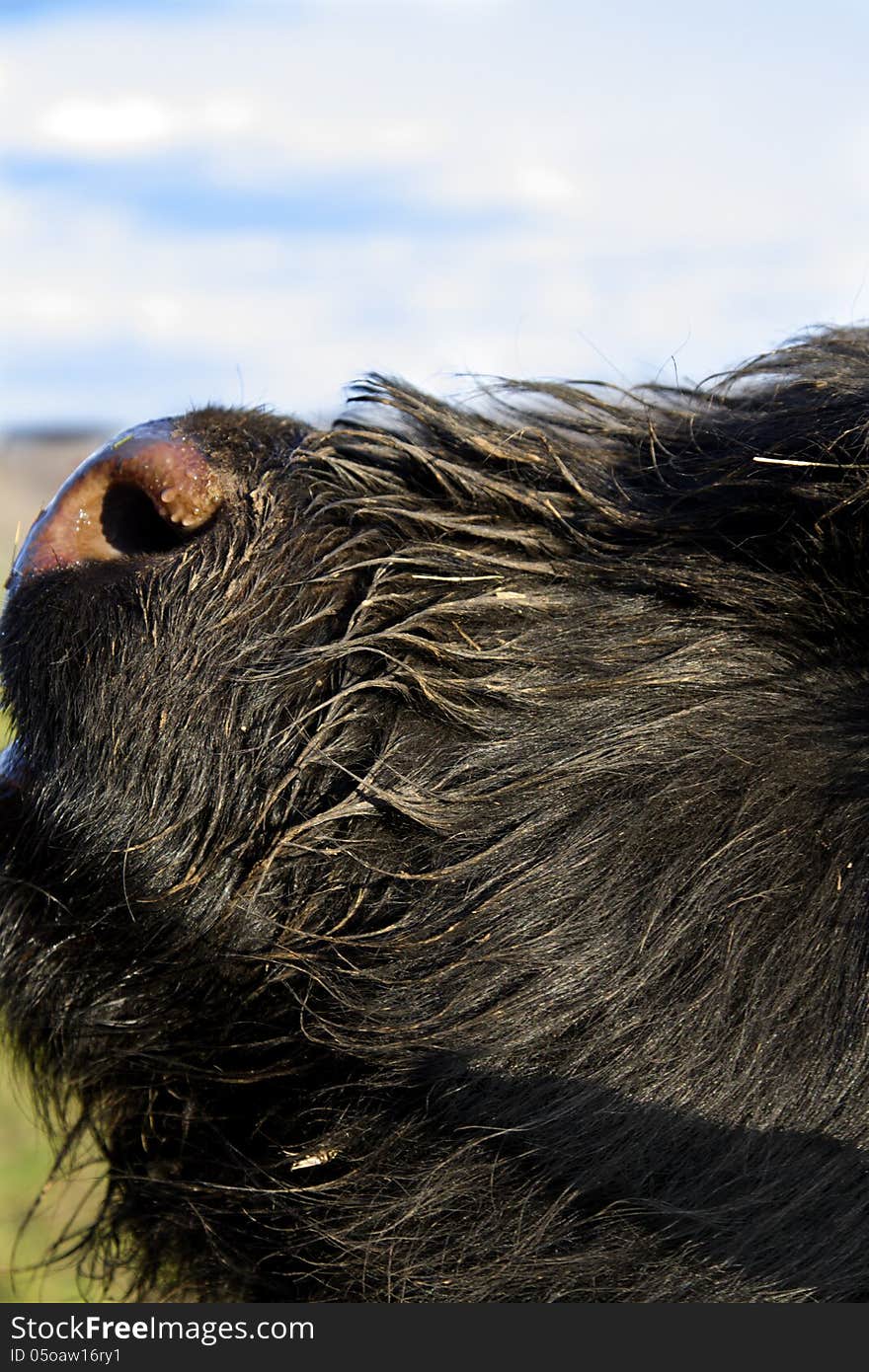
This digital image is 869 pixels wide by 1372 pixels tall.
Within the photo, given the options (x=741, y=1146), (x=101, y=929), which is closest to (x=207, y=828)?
(x=101, y=929)

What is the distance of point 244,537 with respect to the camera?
1912 mm

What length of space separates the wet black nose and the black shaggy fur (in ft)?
0.10

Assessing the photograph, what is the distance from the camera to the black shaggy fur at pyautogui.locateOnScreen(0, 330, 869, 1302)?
1.76 metres

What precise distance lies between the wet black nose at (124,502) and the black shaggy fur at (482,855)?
0.10 feet

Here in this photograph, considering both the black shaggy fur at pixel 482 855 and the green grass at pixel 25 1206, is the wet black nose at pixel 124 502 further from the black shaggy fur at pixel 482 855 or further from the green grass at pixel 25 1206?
the green grass at pixel 25 1206

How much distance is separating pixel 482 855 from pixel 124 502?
2.41ft

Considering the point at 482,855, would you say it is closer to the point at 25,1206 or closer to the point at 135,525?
the point at 135,525

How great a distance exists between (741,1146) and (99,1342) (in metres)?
1.12

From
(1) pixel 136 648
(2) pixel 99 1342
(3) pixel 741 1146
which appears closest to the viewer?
(3) pixel 741 1146

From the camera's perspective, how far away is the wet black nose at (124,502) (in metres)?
1.89

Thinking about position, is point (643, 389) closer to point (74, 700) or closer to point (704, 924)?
point (704, 924)

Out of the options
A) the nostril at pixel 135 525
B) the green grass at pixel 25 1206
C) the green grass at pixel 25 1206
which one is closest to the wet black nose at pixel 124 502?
the nostril at pixel 135 525

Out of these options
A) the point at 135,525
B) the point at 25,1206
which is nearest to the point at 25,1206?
the point at 25,1206

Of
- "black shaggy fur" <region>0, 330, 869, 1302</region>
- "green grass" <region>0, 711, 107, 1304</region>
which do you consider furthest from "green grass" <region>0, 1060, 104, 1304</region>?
"black shaggy fur" <region>0, 330, 869, 1302</region>
